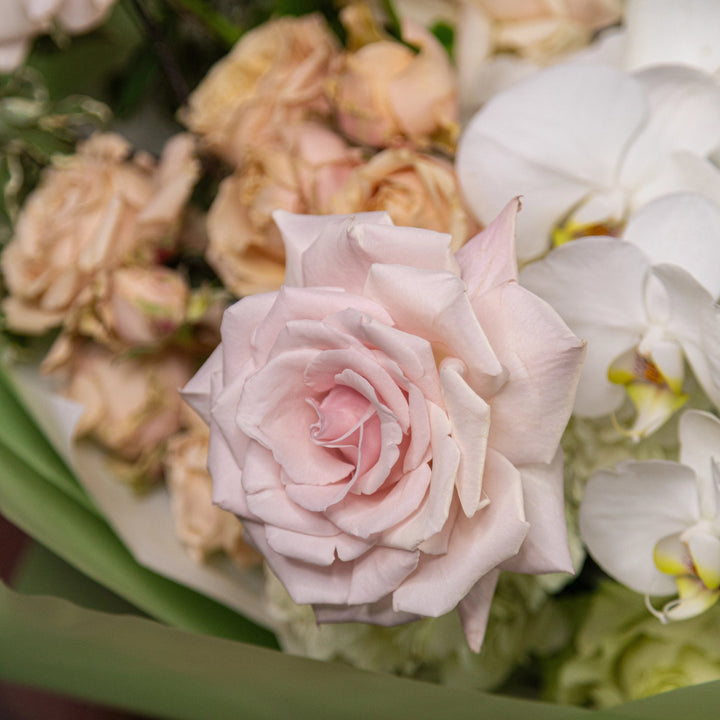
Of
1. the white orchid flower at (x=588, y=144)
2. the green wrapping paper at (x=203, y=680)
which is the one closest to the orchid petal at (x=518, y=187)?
the white orchid flower at (x=588, y=144)

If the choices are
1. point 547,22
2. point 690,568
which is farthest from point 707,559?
point 547,22

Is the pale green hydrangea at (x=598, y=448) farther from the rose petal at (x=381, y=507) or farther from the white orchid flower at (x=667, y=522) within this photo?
the rose petal at (x=381, y=507)

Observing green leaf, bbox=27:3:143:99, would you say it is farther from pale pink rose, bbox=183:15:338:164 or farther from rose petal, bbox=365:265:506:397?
rose petal, bbox=365:265:506:397

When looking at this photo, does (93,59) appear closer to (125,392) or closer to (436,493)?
(125,392)

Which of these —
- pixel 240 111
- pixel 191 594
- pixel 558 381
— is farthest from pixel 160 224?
pixel 558 381

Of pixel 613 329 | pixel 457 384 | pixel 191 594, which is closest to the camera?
pixel 457 384

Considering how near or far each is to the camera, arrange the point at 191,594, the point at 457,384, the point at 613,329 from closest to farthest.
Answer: the point at 457,384
the point at 613,329
the point at 191,594

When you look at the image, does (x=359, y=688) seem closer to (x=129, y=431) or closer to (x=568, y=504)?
(x=568, y=504)
